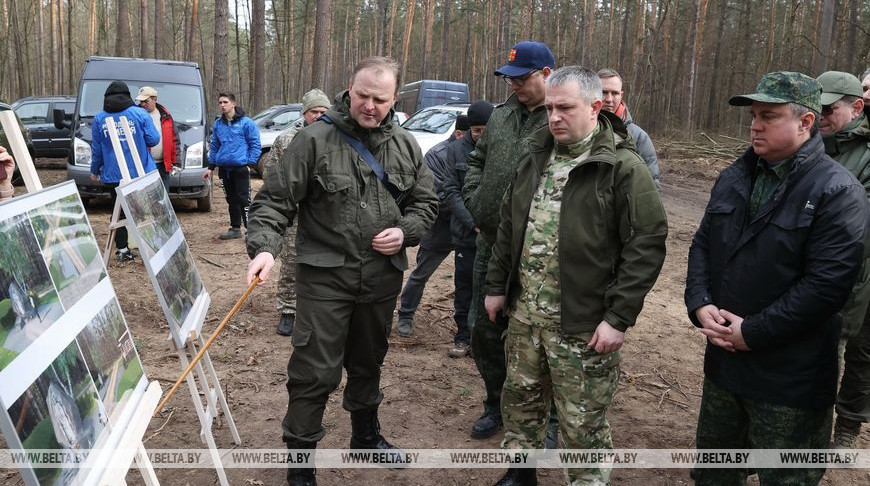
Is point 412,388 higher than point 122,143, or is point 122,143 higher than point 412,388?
point 122,143

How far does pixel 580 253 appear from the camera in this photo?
2.75 meters

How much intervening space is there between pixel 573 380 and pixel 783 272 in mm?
968

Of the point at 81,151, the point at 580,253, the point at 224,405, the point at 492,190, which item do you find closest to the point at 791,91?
the point at 580,253

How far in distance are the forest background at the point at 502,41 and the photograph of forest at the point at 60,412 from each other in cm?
1282

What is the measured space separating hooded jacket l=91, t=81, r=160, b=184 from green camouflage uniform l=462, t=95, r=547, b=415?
5.01m

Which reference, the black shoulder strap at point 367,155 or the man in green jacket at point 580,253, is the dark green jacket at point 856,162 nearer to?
the man in green jacket at point 580,253

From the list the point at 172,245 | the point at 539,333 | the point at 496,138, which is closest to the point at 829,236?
the point at 539,333

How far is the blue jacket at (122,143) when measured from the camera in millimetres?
7438

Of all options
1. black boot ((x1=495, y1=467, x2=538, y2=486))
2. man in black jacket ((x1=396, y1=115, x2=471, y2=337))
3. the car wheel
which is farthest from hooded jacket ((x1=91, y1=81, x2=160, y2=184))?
black boot ((x1=495, y1=467, x2=538, y2=486))

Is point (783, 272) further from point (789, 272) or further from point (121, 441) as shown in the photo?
point (121, 441)

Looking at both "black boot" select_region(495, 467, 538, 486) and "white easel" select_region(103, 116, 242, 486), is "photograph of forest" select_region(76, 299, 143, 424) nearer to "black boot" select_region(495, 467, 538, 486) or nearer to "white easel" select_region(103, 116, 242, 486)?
"white easel" select_region(103, 116, 242, 486)

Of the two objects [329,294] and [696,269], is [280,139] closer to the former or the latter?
[329,294]

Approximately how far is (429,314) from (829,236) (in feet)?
14.2

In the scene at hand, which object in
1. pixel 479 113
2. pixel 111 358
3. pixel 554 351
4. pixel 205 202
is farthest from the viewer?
pixel 205 202
